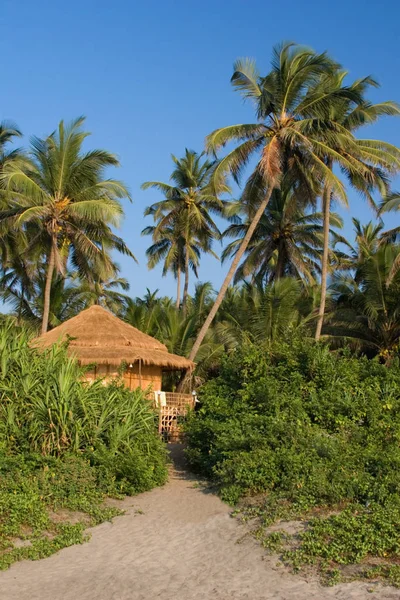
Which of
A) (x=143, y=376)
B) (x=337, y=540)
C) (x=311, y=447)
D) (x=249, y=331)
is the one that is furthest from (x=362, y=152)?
(x=337, y=540)

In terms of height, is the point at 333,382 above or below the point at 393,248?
below

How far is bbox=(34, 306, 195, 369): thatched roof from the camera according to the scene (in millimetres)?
17975

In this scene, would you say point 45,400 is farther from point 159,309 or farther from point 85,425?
point 159,309

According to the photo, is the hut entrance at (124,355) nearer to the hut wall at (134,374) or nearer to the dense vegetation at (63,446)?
the hut wall at (134,374)

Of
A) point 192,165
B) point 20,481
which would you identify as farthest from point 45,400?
point 192,165

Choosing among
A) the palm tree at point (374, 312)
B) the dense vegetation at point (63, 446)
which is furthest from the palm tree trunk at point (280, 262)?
the dense vegetation at point (63, 446)

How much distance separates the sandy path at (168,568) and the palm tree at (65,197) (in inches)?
531

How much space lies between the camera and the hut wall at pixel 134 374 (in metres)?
18.4

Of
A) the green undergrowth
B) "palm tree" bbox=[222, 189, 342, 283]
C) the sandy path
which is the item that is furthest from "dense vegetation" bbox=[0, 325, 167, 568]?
"palm tree" bbox=[222, 189, 342, 283]

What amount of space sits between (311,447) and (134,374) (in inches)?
372

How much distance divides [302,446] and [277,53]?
14.3m

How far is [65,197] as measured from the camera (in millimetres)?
22781

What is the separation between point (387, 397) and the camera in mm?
11617

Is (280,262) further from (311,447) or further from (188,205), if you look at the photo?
(311,447)
